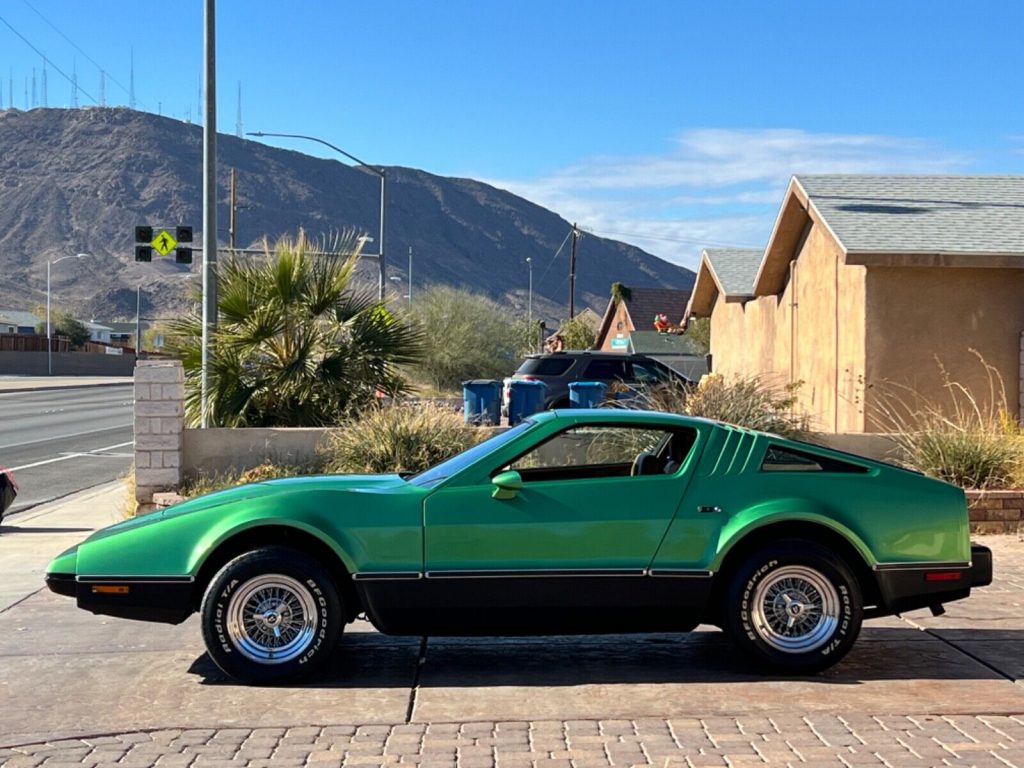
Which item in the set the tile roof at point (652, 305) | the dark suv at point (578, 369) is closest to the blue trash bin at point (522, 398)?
the dark suv at point (578, 369)

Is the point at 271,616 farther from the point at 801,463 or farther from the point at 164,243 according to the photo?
the point at 164,243

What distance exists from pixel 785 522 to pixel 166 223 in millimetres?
172977

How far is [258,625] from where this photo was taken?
6332mm

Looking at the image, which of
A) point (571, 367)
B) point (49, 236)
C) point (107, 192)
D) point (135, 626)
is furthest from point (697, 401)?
point (107, 192)

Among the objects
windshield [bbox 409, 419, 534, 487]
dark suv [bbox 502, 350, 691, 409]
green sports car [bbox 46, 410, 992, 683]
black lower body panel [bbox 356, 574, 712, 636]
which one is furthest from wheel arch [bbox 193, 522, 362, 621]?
dark suv [bbox 502, 350, 691, 409]

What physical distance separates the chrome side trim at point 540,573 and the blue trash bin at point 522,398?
9.76 meters

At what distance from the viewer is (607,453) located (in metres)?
11.8

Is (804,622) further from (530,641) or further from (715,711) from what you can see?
(530,641)

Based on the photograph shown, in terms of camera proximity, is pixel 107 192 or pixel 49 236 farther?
pixel 107 192

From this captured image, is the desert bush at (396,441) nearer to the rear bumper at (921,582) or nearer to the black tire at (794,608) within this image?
the black tire at (794,608)

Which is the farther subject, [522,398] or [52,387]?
[52,387]

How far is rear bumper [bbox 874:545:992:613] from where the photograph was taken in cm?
654

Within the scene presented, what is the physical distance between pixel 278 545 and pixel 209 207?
31.7 feet

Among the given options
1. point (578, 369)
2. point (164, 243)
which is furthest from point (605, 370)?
point (164, 243)
